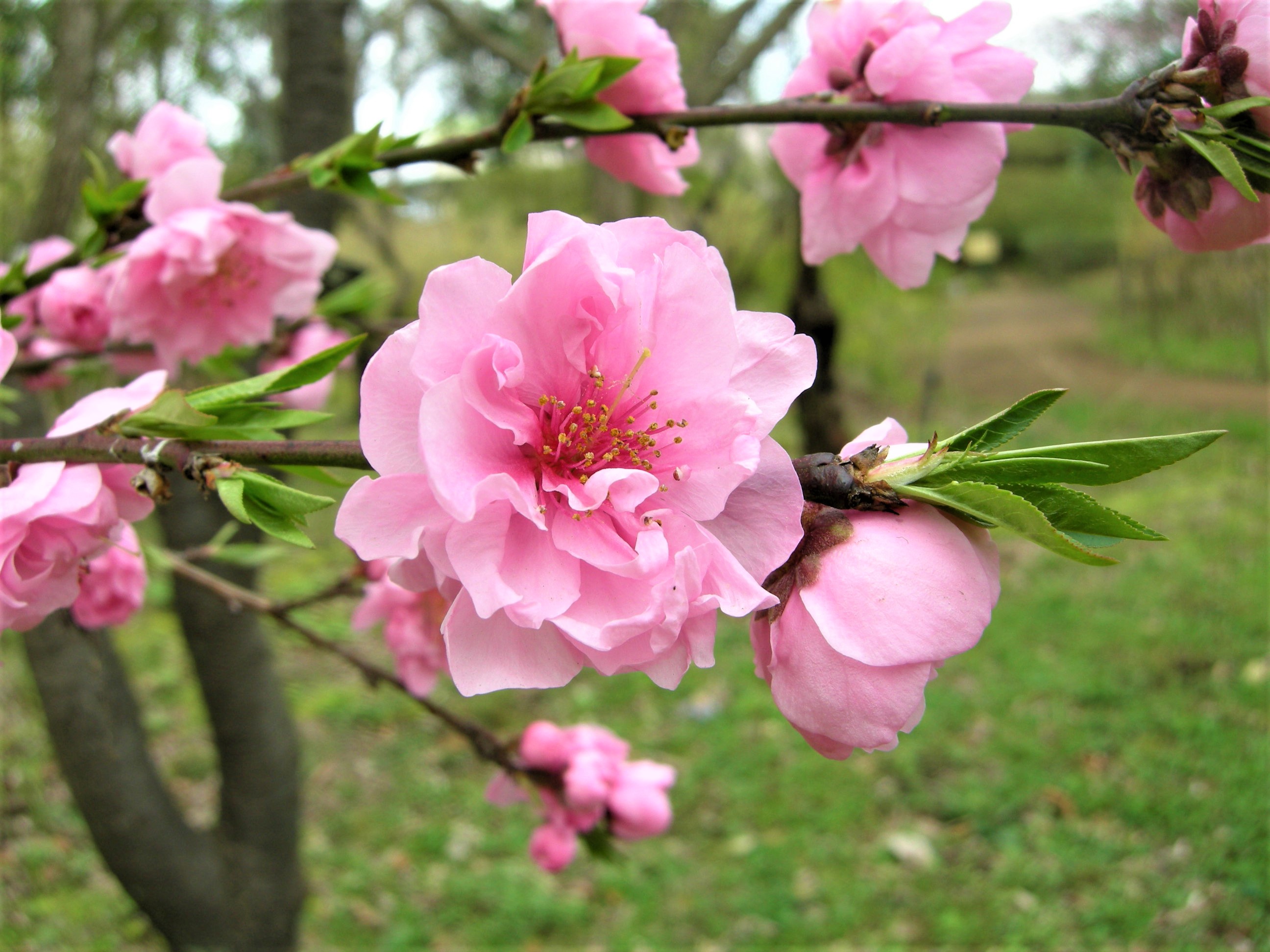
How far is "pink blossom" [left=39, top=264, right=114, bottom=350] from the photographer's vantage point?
1017 mm

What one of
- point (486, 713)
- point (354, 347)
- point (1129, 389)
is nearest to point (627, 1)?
point (354, 347)

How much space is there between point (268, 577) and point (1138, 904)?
3.94m

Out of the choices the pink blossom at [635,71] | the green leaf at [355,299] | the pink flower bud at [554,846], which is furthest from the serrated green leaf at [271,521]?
the green leaf at [355,299]

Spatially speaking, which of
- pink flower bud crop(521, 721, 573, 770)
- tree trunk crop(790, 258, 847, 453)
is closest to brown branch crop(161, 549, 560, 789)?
pink flower bud crop(521, 721, 573, 770)

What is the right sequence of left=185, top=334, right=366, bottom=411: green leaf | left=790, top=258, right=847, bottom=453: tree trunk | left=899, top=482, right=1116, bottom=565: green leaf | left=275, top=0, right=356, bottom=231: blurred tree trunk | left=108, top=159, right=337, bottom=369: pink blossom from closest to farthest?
left=899, top=482, right=1116, bottom=565: green leaf
left=185, top=334, right=366, bottom=411: green leaf
left=108, top=159, right=337, bottom=369: pink blossom
left=275, top=0, right=356, bottom=231: blurred tree trunk
left=790, top=258, right=847, bottom=453: tree trunk

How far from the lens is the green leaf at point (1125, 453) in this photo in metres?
0.40

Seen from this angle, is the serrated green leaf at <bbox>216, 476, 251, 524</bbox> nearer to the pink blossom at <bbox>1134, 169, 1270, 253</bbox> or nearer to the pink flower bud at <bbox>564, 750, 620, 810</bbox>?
the pink blossom at <bbox>1134, 169, 1270, 253</bbox>

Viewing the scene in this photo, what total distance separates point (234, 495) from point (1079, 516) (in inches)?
15.9

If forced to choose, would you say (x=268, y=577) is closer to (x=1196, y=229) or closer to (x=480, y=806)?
(x=480, y=806)

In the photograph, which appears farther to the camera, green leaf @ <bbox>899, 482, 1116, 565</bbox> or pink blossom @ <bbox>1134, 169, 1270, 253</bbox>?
pink blossom @ <bbox>1134, 169, 1270, 253</bbox>

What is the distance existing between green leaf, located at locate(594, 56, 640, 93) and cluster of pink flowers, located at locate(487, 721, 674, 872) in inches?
29.2

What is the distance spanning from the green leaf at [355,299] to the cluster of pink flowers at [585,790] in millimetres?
706

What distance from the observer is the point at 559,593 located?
0.43 metres

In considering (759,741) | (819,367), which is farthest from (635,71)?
(819,367)
